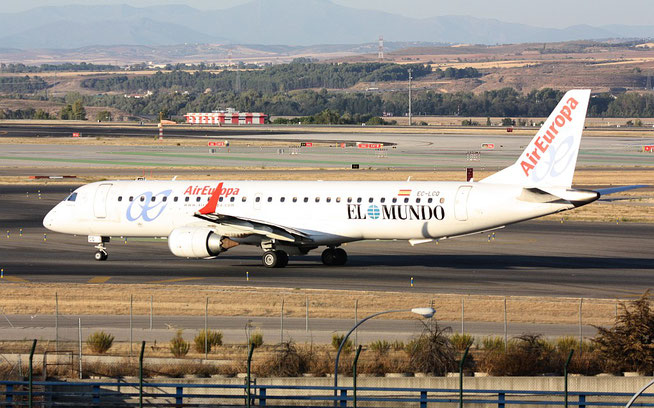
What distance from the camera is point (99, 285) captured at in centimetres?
4266

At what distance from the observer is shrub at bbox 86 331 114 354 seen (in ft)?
102

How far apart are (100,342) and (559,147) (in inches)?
876

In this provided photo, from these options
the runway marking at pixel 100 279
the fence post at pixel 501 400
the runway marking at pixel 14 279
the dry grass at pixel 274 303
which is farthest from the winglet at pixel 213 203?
the fence post at pixel 501 400

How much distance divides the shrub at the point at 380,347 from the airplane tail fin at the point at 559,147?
51.9ft

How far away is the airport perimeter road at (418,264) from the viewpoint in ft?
142

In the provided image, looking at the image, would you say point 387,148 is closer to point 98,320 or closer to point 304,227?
point 304,227

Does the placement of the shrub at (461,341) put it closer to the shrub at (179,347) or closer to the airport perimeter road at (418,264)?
the shrub at (179,347)

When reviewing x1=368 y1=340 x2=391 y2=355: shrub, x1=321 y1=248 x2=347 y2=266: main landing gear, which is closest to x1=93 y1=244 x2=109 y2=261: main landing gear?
x1=321 y1=248 x2=347 y2=266: main landing gear

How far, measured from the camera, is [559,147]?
144 feet

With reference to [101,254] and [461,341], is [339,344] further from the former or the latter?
[101,254]

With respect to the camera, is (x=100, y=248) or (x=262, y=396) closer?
(x=262, y=396)

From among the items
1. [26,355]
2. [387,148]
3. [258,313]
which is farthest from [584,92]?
[387,148]

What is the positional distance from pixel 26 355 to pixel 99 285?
45.8 feet

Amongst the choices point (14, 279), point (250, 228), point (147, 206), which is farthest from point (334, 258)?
point (14, 279)
